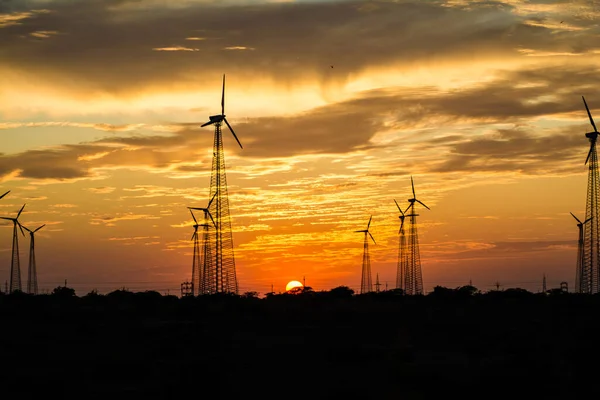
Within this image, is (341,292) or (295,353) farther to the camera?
(341,292)

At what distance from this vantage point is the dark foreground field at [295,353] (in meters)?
44.0

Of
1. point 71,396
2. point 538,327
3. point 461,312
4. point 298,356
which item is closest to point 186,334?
point 298,356

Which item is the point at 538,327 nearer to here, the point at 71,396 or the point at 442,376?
the point at 442,376

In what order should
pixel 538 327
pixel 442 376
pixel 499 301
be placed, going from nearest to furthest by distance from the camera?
pixel 442 376, pixel 538 327, pixel 499 301

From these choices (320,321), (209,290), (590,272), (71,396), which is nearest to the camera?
(71,396)

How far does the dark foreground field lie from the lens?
44031 mm

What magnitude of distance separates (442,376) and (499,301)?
283 feet

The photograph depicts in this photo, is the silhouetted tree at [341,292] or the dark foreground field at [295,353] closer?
the dark foreground field at [295,353]

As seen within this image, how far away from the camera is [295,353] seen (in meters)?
58.8

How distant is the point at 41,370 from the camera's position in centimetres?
5075

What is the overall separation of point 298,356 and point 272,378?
969cm

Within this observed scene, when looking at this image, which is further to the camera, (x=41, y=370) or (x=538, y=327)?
(x=538, y=327)

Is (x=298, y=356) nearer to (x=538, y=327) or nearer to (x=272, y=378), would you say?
(x=272, y=378)

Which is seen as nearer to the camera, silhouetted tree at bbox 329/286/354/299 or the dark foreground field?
the dark foreground field
